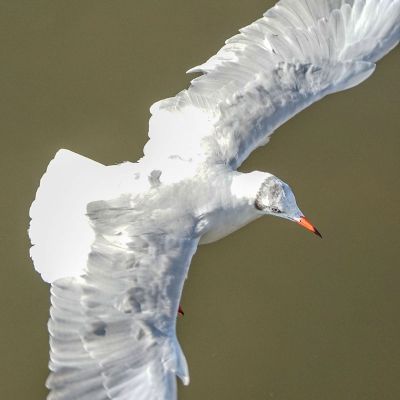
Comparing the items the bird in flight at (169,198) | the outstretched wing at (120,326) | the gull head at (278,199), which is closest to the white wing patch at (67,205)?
the bird in flight at (169,198)

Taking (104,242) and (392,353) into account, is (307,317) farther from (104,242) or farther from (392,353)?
(104,242)

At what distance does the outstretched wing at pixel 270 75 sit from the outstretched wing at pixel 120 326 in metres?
0.83

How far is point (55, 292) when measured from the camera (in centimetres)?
455

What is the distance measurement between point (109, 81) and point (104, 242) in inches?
64.0

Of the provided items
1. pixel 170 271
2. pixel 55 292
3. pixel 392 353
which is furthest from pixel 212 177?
pixel 392 353

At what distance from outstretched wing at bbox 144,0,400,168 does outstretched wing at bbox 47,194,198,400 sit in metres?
0.83

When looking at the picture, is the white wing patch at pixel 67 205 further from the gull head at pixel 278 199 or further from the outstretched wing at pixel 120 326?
the gull head at pixel 278 199

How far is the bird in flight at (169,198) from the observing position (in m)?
4.45

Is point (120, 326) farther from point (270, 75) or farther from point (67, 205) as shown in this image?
point (270, 75)

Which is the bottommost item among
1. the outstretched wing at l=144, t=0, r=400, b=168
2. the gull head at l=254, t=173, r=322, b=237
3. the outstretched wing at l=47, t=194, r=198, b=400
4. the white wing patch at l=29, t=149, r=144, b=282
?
the outstretched wing at l=47, t=194, r=198, b=400

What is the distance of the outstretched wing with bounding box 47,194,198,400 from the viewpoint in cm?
440

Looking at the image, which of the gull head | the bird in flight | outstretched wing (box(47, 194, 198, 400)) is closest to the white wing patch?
the bird in flight

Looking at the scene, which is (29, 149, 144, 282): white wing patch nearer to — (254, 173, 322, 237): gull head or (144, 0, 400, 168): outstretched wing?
(144, 0, 400, 168): outstretched wing

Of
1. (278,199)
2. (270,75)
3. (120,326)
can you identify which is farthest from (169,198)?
(270,75)
